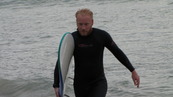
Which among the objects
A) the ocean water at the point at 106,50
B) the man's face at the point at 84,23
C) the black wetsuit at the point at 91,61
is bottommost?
the ocean water at the point at 106,50

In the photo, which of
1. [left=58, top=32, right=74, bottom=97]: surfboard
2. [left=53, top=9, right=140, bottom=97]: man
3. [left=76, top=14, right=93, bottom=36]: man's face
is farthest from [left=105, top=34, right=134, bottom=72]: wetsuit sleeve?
[left=58, top=32, right=74, bottom=97]: surfboard

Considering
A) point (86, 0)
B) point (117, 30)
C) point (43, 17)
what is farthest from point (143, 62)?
point (86, 0)

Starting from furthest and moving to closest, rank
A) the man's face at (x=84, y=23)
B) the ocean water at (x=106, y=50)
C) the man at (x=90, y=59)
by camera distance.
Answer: the ocean water at (x=106, y=50), the man at (x=90, y=59), the man's face at (x=84, y=23)

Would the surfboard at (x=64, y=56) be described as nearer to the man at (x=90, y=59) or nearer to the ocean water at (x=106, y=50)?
the man at (x=90, y=59)

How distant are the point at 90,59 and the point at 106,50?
9.83m

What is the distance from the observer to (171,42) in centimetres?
1591

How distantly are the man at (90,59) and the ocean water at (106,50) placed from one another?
14.5 ft

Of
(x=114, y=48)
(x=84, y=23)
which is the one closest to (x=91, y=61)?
(x=114, y=48)

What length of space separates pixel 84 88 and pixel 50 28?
18294 millimetres

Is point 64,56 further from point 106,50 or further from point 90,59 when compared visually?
point 106,50

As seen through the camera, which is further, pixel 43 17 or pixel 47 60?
pixel 43 17

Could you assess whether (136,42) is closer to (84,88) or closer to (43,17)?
(84,88)

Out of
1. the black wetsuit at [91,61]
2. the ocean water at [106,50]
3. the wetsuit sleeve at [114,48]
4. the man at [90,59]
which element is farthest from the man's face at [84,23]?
the ocean water at [106,50]

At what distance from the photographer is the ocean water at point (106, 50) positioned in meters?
10.8
